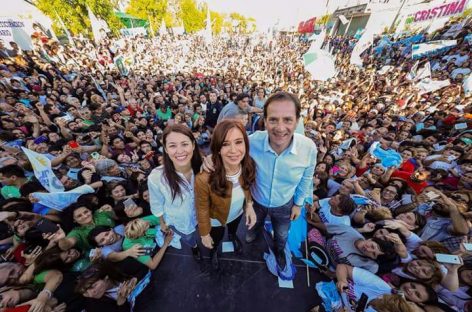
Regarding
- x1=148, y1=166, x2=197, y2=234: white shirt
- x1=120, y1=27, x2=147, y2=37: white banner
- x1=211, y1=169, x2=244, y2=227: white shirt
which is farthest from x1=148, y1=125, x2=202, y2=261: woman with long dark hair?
x1=120, y1=27, x2=147, y2=37: white banner

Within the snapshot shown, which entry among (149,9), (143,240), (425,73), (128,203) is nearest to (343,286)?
(143,240)

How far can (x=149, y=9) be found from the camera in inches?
1403

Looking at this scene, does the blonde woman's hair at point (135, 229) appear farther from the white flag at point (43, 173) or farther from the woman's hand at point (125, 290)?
the white flag at point (43, 173)

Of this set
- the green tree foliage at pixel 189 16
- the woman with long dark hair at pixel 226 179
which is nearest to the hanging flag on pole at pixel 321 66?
the woman with long dark hair at pixel 226 179

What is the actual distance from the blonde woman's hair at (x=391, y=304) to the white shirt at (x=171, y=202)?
213 cm

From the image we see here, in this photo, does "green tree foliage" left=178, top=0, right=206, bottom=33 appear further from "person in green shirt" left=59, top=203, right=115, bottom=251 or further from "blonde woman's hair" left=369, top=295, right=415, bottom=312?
"blonde woman's hair" left=369, top=295, right=415, bottom=312

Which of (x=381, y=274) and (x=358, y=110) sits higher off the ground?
(x=358, y=110)

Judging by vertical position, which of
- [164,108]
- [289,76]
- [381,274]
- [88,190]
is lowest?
[381,274]

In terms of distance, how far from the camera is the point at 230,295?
8.59ft

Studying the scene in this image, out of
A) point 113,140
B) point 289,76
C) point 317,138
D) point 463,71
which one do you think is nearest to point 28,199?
point 113,140

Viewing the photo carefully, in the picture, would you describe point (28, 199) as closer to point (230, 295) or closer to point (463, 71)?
point (230, 295)

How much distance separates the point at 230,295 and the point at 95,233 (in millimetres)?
1983

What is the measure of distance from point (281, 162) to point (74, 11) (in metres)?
32.6

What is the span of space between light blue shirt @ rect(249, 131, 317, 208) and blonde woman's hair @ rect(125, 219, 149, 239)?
174cm
